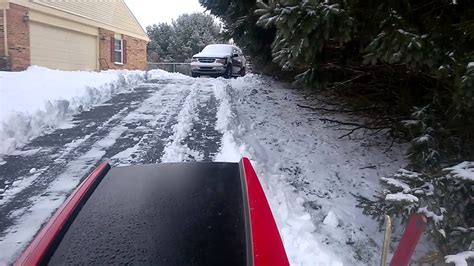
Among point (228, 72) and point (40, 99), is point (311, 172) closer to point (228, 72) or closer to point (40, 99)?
point (40, 99)

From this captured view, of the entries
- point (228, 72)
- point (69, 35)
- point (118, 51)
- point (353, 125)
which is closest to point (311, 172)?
point (353, 125)

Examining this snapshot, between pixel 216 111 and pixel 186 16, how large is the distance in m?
35.1

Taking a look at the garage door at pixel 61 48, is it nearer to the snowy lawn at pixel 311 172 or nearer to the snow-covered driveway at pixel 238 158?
the snow-covered driveway at pixel 238 158

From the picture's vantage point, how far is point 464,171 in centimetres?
310

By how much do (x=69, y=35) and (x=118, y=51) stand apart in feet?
15.0

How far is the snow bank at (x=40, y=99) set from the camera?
6.47 metres

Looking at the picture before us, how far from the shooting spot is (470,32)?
308 cm

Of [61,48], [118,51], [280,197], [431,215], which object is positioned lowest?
[280,197]

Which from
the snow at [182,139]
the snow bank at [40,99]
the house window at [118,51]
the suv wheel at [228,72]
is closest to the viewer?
the snow at [182,139]

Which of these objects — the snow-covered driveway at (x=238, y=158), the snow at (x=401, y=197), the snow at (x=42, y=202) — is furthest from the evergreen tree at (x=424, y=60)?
the snow at (x=42, y=202)

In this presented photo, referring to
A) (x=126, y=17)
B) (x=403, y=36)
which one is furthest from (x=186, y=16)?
(x=403, y=36)

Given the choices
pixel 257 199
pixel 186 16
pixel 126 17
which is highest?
pixel 186 16

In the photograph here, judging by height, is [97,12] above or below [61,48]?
above

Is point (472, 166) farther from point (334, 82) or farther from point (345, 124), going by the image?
point (345, 124)
